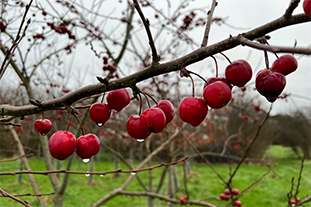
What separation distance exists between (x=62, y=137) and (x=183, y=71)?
0.55 meters

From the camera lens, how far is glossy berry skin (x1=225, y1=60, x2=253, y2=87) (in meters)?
0.75

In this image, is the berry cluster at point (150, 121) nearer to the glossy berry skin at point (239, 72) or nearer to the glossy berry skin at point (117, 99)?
the glossy berry skin at point (117, 99)

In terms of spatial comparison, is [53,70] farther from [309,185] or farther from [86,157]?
[309,185]

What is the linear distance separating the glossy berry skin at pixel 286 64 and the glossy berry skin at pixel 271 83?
5 cm

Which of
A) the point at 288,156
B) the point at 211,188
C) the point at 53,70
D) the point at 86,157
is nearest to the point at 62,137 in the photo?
the point at 86,157

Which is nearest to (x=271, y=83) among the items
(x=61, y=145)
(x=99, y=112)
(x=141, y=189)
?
(x=99, y=112)

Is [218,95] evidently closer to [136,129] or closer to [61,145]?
[136,129]

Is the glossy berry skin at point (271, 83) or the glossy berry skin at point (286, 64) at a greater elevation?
the glossy berry skin at point (286, 64)

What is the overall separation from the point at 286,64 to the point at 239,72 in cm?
17

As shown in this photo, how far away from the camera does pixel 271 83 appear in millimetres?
691

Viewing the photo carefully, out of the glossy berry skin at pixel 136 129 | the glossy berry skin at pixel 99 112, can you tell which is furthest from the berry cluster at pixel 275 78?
the glossy berry skin at pixel 99 112

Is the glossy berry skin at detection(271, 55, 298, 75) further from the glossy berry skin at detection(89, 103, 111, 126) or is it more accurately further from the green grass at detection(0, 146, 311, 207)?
the green grass at detection(0, 146, 311, 207)

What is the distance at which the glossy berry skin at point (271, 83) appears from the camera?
689 millimetres

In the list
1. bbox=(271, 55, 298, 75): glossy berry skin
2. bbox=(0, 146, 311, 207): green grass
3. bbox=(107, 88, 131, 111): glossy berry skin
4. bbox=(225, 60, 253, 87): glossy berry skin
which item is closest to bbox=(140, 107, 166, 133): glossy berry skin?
bbox=(107, 88, 131, 111): glossy berry skin
